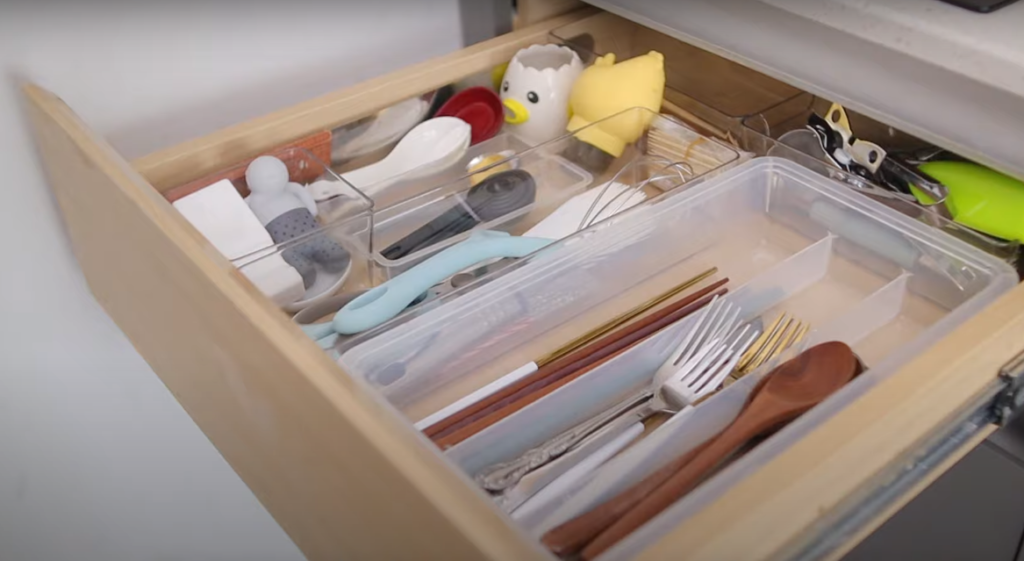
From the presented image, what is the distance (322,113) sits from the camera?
2.38 ft

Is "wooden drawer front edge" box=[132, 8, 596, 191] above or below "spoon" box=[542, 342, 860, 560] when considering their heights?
above

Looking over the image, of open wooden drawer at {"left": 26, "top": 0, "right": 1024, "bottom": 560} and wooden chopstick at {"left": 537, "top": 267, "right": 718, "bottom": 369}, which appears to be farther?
wooden chopstick at {"left": 537, "top": 267, "right": 718, "bottom": 369}

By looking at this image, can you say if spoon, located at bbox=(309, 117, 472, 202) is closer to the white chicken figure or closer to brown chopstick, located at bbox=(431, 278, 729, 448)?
the white chicken figure

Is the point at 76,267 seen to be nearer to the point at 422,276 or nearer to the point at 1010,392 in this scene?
the point at 422,276

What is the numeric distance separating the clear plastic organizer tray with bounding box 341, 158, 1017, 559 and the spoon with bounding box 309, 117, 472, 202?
0.18m

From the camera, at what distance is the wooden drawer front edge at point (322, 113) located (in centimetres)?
67

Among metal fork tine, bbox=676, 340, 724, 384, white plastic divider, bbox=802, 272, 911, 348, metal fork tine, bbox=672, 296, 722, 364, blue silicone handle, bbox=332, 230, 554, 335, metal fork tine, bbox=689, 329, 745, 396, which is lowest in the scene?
white plastic divider, bbox=802, 272, 911, 348

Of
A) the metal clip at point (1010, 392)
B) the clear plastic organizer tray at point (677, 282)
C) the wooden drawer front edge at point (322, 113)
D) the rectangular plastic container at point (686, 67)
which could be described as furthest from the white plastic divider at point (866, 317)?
the wooden drawer front edge at point (322, 113)

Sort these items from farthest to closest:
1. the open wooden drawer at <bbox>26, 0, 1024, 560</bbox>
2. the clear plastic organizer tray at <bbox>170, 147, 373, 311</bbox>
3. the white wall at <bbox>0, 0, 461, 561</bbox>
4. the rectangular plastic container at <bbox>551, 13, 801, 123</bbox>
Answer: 1. the rectangular plastic container at <bbox>551, 13, 801, 123</bbox>
2. the white wall at <bbox>0, 0, 461, 561</bbox>
3. the clear plastic organizer tray at <bbox>170, 147, 373, 311</bbox>
4. the open wooden drawer at <bbox>26, 0, 1024, 560</bbox>

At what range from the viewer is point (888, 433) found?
0.42 meters

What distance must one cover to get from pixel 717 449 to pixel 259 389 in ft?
0.82

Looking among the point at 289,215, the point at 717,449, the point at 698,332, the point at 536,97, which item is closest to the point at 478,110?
the point at 536,97

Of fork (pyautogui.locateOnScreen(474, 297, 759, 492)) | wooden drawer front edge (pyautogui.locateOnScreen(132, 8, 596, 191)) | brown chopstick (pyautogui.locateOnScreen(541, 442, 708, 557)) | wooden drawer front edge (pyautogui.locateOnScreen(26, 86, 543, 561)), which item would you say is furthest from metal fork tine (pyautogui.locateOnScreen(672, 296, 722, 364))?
wooden drawer front edge (pyautogui.locateOnScreen(132, 8, 596, 191))

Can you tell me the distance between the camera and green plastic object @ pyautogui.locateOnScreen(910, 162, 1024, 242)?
1.89 feet
